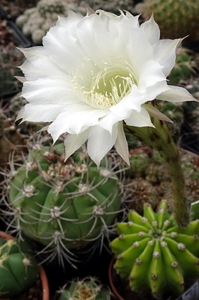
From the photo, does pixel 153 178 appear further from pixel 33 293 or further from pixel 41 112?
pixel 41 112

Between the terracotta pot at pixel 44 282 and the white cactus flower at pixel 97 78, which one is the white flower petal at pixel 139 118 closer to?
the white cactus flower at pixel 97 78

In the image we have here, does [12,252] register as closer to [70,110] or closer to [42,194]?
[42,194]

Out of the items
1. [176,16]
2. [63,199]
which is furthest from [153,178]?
[176,16]

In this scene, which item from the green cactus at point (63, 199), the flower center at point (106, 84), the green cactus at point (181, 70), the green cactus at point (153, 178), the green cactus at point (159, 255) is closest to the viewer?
the flower center at point (106, 84)

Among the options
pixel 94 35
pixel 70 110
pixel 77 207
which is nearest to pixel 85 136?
pixel 70 110

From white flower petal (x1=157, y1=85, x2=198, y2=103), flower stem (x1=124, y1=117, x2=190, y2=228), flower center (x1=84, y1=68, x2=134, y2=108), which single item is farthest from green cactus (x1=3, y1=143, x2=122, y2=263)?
white flower petal (x1=157, y1=85, x2=198, y2=103)

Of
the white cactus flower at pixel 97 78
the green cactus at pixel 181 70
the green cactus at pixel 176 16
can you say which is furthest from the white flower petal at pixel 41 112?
the green cactus at pixel 176 16

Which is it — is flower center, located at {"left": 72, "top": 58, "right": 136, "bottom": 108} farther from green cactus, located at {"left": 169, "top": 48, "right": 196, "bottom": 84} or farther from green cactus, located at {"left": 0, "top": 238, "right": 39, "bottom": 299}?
green cactus, located at {"left": 169, "top": 48, "right": 196, "bottom": 84}
